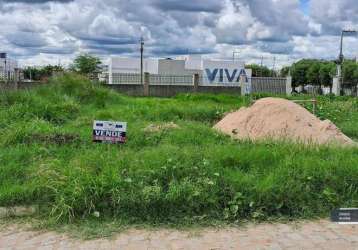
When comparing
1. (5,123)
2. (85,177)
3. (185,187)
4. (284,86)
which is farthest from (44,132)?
(284,86)

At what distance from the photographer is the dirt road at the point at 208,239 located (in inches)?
191

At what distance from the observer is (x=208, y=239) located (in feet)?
16.5

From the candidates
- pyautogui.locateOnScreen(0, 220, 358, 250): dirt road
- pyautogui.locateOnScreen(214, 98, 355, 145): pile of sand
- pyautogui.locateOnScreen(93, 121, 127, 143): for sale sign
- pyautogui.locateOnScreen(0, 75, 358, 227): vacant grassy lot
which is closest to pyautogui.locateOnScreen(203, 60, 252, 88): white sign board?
pyautogui.locateOnScreen(214, 98, 355, 145): pile of sand

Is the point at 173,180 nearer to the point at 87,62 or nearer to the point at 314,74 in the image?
the point at 87,62

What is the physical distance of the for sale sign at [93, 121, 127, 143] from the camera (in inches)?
287

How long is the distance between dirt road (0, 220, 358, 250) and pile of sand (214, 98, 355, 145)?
4565mm

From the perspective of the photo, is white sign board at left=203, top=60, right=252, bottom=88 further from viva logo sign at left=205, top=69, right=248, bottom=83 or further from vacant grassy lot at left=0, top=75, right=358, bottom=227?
vacant grassy lot at left=0, top=75, right=358, bottom=227

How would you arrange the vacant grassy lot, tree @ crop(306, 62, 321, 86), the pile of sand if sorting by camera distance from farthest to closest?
1. tree @ crop(306, 62, 321, 86)
2. the pile of sand
3. the vacant grassy lot

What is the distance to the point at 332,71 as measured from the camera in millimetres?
74750

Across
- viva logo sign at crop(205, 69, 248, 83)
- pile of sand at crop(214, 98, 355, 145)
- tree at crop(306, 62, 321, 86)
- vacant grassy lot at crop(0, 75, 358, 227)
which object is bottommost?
vacant grassy lot at crop(0, 75, 358, 227)

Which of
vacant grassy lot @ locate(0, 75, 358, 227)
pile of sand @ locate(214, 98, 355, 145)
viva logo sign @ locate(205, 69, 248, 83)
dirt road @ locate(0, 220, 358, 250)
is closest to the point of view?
dirt road @ locate(0, 220, 358, 250)

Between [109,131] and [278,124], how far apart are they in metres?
4.91

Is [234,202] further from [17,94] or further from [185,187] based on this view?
[17,94]

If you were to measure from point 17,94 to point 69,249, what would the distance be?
8758 millimetres
